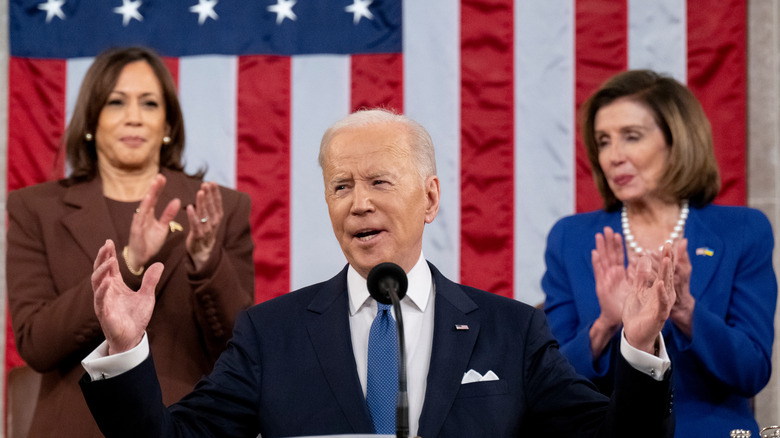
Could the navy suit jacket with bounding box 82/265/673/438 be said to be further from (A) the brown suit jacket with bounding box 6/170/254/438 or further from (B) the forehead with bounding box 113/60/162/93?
(B) the forehead with bounding box 113/60/162/93

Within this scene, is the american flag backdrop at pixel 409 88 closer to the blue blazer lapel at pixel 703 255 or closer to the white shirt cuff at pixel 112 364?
A: the blue blazer lapel at pixel 703 255

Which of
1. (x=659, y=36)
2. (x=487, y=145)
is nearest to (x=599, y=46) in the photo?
(x=659, y=36)

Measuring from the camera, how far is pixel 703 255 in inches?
117

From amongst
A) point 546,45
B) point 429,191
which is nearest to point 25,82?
point 546,45

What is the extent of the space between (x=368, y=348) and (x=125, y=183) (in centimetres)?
147

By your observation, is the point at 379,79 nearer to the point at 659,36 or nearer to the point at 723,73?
the point at 659,36

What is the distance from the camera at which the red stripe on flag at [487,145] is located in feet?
13.0

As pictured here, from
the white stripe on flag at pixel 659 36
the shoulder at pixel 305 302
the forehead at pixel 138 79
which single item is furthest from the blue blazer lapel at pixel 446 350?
the white stripe on flag at pixel 659 36

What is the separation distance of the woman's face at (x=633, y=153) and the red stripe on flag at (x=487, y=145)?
0.85 m

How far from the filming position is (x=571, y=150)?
3.95 metres

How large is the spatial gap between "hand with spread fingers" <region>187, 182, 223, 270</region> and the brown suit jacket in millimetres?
32

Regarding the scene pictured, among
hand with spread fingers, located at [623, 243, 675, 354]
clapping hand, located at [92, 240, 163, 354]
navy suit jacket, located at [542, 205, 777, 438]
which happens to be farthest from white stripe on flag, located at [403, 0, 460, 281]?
clapping hand, located at [92, 240, 163, 354]

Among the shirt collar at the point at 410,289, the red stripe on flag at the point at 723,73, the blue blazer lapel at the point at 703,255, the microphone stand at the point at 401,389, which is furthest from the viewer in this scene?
the red stripe on flag at the point at 723,73

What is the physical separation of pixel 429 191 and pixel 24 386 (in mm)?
1633
